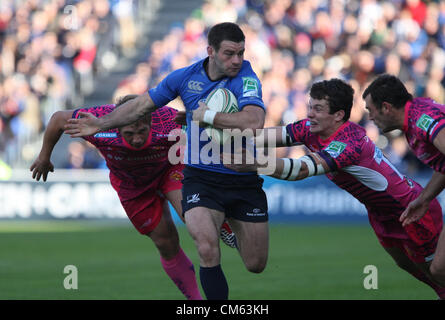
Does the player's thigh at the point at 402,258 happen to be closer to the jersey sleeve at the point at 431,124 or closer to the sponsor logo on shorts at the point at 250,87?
the jersey sleeve at the point at 431,124

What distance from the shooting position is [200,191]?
308 inches

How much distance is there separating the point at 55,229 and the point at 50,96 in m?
5.65

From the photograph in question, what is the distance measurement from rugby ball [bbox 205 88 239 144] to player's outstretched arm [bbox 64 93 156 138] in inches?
25.0

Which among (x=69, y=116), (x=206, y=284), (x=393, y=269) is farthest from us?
(x=393, y=269)

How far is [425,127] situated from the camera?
7.30 m

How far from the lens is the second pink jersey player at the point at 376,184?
24.8 feet

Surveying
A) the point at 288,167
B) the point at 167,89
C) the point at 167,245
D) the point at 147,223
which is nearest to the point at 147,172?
the point at 147,223

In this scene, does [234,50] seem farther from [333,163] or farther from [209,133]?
[333,163]

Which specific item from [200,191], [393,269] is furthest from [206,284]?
[393,269]

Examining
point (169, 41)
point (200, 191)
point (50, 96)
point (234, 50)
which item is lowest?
point (200, 191)

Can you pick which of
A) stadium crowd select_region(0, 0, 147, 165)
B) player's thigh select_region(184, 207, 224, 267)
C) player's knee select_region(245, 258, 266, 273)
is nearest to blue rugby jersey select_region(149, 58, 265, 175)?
player's thigh select_region(184, 207, 224, 267)

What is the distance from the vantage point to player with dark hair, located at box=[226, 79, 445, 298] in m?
7.45

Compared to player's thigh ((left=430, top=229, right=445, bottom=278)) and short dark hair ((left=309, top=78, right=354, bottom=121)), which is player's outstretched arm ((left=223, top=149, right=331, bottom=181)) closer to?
short dark hair ((left=309, top=78, right=354, bottom=121))

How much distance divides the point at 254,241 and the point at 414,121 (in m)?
1.93
